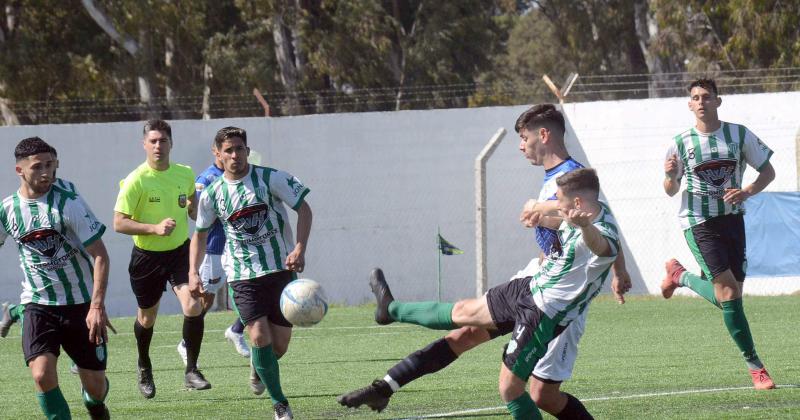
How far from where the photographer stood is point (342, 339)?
13789mm

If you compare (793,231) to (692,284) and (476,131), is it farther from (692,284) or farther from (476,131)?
(692,284)

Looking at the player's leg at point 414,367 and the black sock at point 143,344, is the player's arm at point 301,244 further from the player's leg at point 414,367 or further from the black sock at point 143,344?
the black sock at point 143,344

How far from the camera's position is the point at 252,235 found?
790 centimetres

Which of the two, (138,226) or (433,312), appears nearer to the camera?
(433,312)

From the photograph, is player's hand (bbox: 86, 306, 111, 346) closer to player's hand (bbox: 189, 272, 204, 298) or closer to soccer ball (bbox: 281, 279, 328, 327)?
soccer ball (bbox: 281, 279, 328, 327)

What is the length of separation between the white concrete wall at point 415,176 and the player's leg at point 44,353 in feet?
39.7

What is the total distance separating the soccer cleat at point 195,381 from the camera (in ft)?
30.6

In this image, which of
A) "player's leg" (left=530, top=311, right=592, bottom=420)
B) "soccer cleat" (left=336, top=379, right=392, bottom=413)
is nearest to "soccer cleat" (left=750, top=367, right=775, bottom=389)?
"player's leg" (left=530, top=311, right=592, bottom=420)

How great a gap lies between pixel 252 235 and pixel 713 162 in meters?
3.33

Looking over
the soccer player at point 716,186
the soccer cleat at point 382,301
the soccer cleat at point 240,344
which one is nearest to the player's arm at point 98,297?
the soccer cleat at point 382,301

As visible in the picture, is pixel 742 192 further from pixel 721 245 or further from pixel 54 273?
pixel 54 273

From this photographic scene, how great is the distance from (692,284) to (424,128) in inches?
451

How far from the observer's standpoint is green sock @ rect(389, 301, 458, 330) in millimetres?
6551

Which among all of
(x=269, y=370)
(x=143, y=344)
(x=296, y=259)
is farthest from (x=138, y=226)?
(x=269, y=370)
